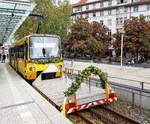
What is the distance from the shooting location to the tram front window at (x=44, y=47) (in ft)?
47.8

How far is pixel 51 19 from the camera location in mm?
31516

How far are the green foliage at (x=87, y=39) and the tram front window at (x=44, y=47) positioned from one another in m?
23.0

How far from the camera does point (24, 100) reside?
30.5ft

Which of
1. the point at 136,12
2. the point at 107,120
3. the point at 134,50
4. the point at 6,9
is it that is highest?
the point at 136,12

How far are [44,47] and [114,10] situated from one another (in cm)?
3865

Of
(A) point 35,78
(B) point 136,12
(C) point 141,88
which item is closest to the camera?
(C) point 141,88

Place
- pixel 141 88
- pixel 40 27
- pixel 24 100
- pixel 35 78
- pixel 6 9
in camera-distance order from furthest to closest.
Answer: pixel 40 27 < pixel 6 9 < pixel 35 78 < pixel 141 88 < pixel 24 100

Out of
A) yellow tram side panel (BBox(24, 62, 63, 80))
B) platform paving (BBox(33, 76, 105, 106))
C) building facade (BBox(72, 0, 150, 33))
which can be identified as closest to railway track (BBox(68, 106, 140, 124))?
platform paving (BBox(33, 76, 105, 106))

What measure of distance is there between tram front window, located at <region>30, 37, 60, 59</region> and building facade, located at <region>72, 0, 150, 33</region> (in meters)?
30.9

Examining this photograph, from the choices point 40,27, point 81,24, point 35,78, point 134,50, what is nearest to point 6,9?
point 35,78

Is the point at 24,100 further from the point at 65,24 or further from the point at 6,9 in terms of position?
the point at 65,24

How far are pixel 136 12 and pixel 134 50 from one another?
54.4ft

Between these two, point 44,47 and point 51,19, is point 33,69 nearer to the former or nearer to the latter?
point 44,47

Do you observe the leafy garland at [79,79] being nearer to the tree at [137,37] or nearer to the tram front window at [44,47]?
the tram front window at [44,47]
